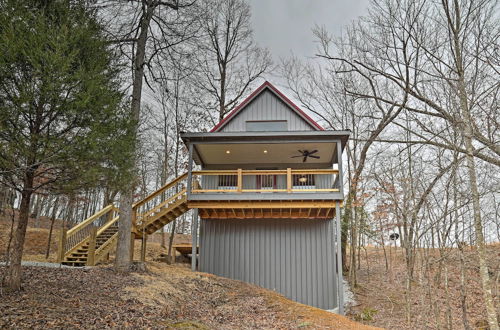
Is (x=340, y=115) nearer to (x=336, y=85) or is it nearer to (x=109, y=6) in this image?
(x=336, y=85)

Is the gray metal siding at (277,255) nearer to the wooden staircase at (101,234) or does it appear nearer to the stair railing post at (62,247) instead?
the wooden staircase at (101,234)

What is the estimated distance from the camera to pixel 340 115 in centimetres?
2133

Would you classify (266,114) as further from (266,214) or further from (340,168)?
(266,214)

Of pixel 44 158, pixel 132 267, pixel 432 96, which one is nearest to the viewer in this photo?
pixel 44 158

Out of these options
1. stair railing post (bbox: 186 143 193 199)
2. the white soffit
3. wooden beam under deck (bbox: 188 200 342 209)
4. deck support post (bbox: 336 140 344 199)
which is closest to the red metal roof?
the white soffit

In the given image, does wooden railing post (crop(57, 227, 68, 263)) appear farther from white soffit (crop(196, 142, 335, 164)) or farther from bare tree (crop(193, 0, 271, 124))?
bare tree (crop(193, 0, 271, 124))

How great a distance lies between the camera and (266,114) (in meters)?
15.0

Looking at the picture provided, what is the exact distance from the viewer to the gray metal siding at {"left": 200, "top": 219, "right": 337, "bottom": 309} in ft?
43.2

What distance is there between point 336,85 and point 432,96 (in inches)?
389

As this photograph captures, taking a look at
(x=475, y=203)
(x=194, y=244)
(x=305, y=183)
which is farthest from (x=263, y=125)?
(x=475, y=203)

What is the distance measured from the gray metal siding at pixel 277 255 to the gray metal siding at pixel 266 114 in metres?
4.00

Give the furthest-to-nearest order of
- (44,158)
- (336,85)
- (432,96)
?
1. (336,85)
2. (432,96)
3. (44,158)

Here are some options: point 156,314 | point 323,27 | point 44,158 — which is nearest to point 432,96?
point 323,27

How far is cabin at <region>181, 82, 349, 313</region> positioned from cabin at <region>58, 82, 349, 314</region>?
4 cm
